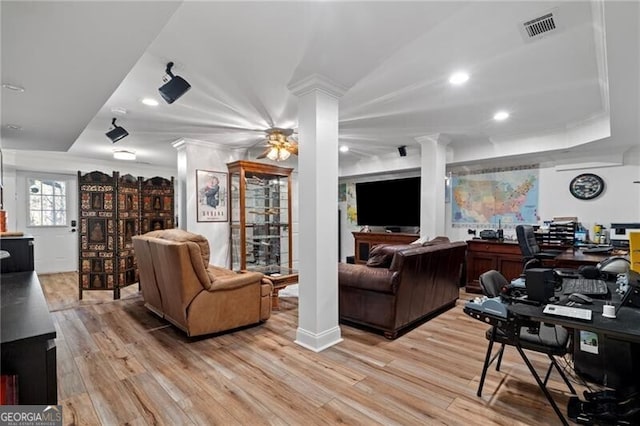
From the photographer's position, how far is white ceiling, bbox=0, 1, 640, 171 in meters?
1.71

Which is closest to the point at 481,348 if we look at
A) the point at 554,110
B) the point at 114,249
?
the point at 554,110

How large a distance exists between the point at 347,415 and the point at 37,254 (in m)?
7.58

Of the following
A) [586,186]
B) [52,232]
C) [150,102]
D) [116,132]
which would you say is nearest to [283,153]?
[150,102]

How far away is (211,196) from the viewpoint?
5234 millimetres

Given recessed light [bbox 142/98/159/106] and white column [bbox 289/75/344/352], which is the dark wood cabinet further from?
recessed light [bbox 142/98/159/106]

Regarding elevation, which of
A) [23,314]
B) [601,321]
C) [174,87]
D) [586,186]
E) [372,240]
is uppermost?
[174,87]

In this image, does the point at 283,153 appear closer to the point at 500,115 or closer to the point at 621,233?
the point at 500,115

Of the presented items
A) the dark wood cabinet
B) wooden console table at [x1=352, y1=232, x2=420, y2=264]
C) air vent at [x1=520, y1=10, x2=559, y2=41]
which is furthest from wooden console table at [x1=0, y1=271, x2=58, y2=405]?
wooden console table at [x1=352, y1=232, x2=420, y2=264]

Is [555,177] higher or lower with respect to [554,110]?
lower

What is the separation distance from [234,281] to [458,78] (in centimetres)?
299

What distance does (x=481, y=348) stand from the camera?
112 inches

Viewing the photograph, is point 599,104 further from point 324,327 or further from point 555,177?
point 324,327

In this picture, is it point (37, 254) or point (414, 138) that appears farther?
point (37, 254)

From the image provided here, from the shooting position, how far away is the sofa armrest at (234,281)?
121 inches
